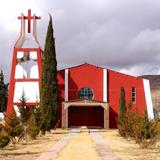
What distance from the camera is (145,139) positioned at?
25.3 metres

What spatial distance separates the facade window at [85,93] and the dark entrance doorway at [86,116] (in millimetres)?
1365

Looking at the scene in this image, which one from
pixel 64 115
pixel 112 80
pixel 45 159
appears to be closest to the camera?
pixel 45 159

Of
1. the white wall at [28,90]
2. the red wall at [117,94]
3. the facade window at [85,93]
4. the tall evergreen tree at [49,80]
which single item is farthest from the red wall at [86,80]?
the tall evergreen tree at [49,80]

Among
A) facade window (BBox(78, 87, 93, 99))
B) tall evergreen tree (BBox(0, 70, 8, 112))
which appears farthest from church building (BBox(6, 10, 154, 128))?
tall evergreen tree (BBox(0, 70, 8, 112))

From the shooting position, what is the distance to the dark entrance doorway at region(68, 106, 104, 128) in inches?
2338

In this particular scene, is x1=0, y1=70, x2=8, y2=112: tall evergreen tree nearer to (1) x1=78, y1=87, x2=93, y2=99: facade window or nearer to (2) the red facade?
(2) the red facade

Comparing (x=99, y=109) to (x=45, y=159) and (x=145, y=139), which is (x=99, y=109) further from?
(x=45, y=159)

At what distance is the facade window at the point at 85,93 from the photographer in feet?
194

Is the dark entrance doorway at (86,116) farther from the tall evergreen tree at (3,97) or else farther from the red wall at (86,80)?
the tall evergreen tree at (3,97)

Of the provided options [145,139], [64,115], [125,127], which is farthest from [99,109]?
[145,139]

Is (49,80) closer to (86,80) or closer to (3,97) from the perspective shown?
(86,80)

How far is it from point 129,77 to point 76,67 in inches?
253

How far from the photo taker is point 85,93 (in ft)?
194

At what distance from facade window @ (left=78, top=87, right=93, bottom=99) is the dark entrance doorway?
4.48ft
